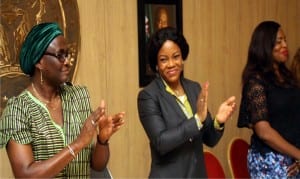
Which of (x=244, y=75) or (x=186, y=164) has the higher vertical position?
(x=244, y=75)

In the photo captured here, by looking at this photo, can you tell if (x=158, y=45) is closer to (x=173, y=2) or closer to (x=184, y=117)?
(x=184, y=117)

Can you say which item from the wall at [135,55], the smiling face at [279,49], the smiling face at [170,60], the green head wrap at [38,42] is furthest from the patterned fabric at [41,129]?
the smiling face at [279,49]

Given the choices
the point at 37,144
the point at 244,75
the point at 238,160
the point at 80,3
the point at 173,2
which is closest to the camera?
the point at 37,144

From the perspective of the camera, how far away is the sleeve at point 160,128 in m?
1.80

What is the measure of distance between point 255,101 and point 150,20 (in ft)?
3.17

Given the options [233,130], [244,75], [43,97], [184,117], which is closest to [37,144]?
[43,97]

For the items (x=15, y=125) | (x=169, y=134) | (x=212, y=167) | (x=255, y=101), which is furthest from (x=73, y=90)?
(x=212, y=167)

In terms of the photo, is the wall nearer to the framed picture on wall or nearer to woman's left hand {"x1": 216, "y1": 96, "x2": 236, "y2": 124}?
the framed picture on wall

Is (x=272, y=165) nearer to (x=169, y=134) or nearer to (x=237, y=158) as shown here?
(x=237, y=158)

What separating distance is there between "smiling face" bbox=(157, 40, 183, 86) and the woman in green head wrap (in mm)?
349

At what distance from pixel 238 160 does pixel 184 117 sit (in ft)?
3.34

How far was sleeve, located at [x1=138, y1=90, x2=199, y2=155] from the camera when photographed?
1802 mm

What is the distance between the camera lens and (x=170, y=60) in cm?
194

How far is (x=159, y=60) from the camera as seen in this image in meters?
1.96
